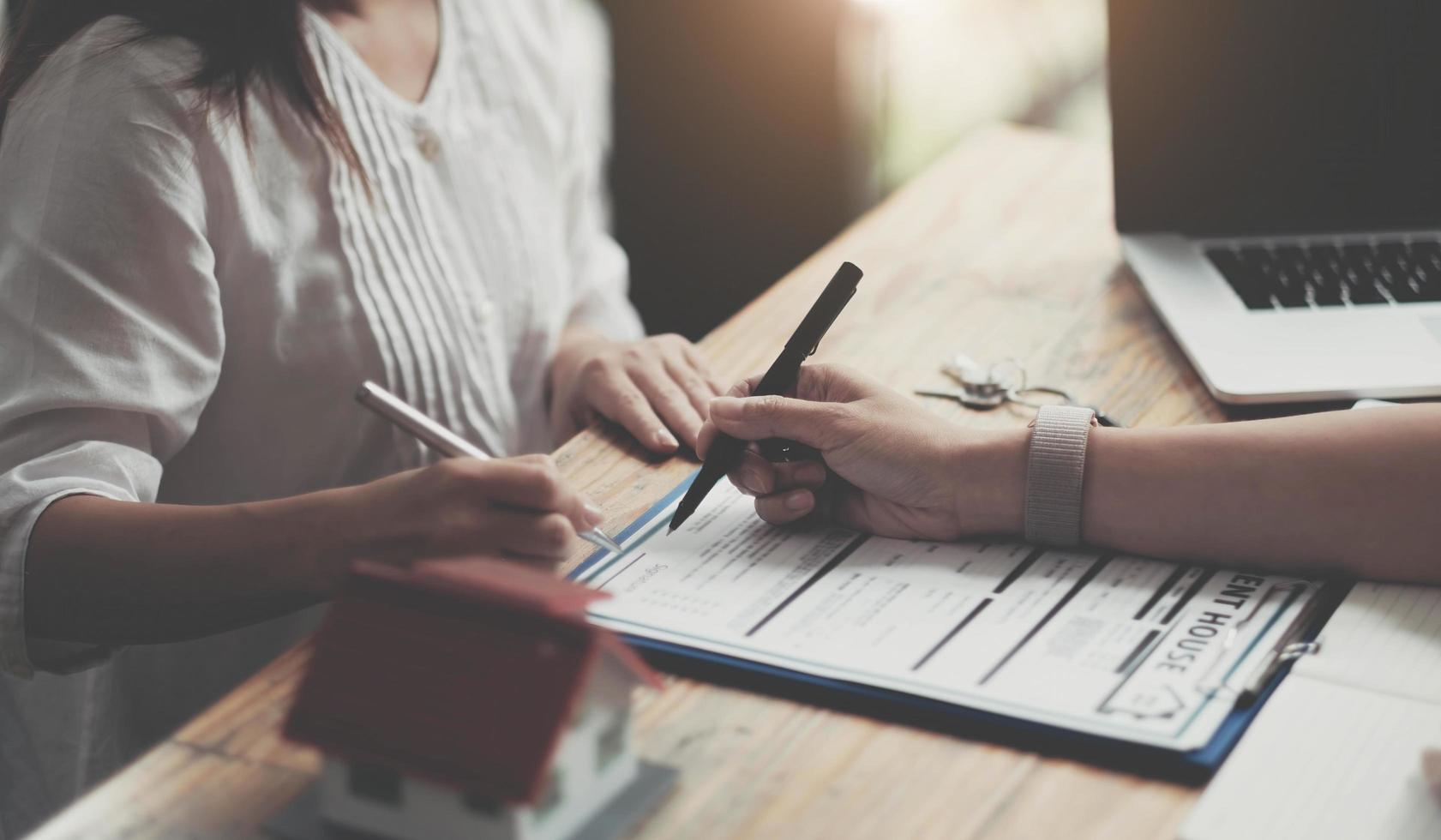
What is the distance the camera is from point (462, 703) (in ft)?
1.57

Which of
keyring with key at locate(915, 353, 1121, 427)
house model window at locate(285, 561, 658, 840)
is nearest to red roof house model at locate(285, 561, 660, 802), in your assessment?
house model window at locate(285, 561, 658, 840)

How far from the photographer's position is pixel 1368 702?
0.59m

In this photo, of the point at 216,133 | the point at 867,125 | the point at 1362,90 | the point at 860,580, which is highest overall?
the point at 1362,90

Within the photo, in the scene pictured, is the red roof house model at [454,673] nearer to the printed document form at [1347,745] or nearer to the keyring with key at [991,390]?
the printed document form at [1347,745]

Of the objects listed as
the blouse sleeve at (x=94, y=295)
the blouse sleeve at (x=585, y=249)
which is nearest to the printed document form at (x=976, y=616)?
the blouse sleeve at (x=94, y=295)

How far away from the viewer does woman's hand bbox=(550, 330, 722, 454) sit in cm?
94

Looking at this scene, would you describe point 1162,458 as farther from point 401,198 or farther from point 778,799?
point 401,198

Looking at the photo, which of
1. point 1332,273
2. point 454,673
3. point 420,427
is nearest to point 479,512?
point 420,427

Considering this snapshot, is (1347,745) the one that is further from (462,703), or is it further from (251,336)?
(251,336)

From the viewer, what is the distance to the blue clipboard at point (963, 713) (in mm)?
557

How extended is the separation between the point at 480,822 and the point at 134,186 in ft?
1.89

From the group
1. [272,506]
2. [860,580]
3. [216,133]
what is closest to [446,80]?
[216,133]

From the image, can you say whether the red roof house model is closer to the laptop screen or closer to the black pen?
the black pen

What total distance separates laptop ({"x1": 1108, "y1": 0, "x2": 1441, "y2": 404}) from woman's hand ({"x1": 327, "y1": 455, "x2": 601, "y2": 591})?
0.65m
